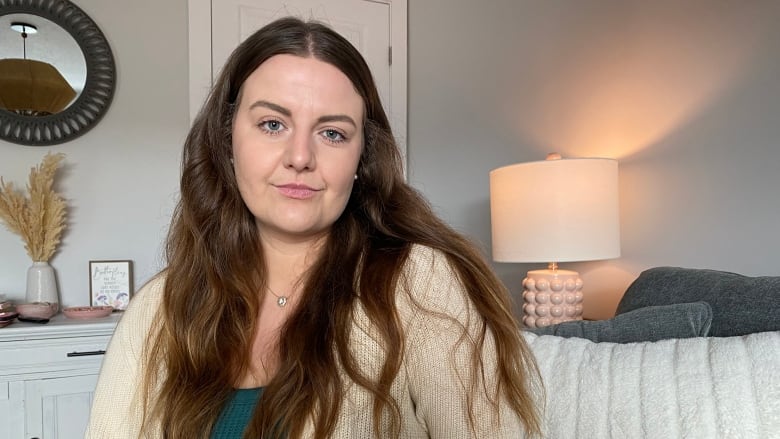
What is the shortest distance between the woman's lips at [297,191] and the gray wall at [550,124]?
1406mm

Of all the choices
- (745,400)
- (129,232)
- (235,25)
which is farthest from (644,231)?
(129,232)

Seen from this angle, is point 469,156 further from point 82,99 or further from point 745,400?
point 745,400

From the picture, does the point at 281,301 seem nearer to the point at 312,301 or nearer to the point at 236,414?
the point at 312,301

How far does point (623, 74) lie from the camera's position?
2.67 meters

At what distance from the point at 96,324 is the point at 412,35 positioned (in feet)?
5.83

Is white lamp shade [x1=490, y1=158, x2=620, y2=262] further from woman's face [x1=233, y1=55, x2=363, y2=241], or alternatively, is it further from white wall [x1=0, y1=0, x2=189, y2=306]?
white wall [x1=0, y1=0, x2=189, y2=306]

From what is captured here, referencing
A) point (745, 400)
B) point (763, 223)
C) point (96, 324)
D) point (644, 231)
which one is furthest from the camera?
point (644, 231)

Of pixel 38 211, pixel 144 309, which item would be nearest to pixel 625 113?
pixel 144 309

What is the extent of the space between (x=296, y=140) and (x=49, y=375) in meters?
1.35

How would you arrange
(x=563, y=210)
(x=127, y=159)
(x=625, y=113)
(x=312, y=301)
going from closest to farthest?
(x=312, y=301) < (x=563, y=210) < (x=127, y=159) < (x=625, y=113)

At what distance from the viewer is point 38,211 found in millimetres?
1817

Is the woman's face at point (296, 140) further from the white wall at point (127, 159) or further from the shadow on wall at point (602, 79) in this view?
the shadow on wall at point (602, 79)

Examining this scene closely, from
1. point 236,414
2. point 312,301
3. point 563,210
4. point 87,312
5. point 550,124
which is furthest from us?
point 550,124

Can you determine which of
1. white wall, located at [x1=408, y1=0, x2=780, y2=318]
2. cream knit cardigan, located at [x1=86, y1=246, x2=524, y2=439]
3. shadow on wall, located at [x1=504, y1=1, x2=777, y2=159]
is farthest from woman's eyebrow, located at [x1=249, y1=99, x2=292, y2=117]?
shadow on wall, located at [x1=504, y1=1, x2=777, y2=159]
